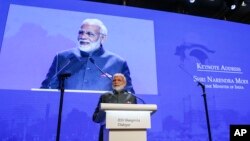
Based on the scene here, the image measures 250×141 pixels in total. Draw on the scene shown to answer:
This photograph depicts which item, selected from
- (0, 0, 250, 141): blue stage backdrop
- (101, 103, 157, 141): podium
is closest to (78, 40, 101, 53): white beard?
(0, 0, 250, 141): blue stage backdrop

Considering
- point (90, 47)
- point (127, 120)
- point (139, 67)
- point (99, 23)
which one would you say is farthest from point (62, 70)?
point (127, 120)

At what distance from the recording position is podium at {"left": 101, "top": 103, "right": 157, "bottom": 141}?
6.25ft

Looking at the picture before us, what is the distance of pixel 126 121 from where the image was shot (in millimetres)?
1938

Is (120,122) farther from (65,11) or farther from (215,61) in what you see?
(215,61)

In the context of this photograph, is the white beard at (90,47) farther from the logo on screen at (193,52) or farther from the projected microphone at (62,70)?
the logo on screen at (193,52)

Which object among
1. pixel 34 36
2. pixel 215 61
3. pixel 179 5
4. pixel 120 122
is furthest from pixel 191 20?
pixel 120 122

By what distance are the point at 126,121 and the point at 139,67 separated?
2903 mm

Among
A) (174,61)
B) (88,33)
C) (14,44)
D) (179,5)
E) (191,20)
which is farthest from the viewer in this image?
(179,5)

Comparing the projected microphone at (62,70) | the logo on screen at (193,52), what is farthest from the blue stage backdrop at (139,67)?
the projected microphone at (62,70)

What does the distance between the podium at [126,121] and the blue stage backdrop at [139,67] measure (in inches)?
96.4

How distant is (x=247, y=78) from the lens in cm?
541

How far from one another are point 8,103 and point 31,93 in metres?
0.34

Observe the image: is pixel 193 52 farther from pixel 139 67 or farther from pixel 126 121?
pixel 126 121

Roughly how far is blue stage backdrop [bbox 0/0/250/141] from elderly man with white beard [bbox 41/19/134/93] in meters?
0.10
